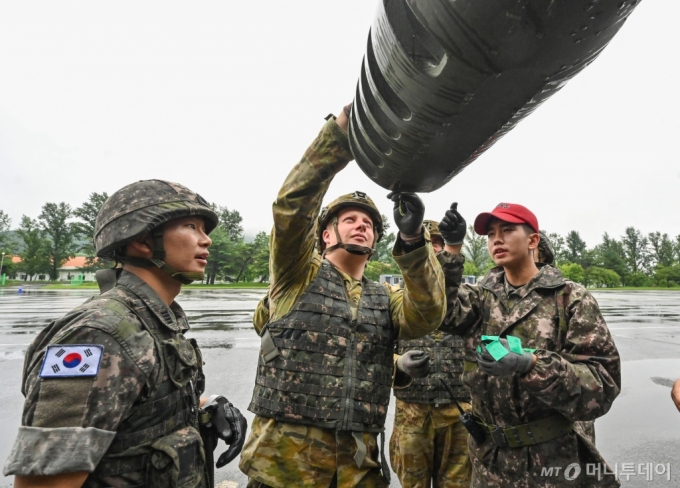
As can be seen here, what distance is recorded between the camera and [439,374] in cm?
330

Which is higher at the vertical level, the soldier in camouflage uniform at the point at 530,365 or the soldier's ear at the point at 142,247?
the soldier's ear at the point at 142,247

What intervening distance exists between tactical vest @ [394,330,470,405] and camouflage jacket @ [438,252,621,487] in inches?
33.1

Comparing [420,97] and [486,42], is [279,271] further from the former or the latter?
[486,42]

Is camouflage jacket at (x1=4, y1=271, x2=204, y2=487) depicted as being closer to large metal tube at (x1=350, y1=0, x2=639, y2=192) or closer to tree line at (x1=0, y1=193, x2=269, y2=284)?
large metal tube at (x1=350, y1=0, x2=639, y2=192)

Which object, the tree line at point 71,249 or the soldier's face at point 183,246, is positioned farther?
the tree line at point 71,249

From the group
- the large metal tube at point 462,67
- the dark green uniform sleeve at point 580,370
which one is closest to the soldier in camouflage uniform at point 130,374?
the large metal tube at point 462,67

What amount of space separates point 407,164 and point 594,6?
477mm

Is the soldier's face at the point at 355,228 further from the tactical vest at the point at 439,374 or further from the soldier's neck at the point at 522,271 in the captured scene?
the tactical vest at the point at 439,374

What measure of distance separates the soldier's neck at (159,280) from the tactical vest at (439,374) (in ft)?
6.50

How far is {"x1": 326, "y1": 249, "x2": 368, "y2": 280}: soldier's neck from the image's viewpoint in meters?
2.38

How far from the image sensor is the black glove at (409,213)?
1591mm

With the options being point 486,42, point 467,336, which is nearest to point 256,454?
point 467,336

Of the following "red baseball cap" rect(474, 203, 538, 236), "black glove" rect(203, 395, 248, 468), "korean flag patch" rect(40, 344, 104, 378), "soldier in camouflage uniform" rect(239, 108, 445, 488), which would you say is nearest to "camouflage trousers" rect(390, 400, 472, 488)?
"soldier in camouflage uniform" rect(239, 108, 445, 488)

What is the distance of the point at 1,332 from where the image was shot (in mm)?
10008
